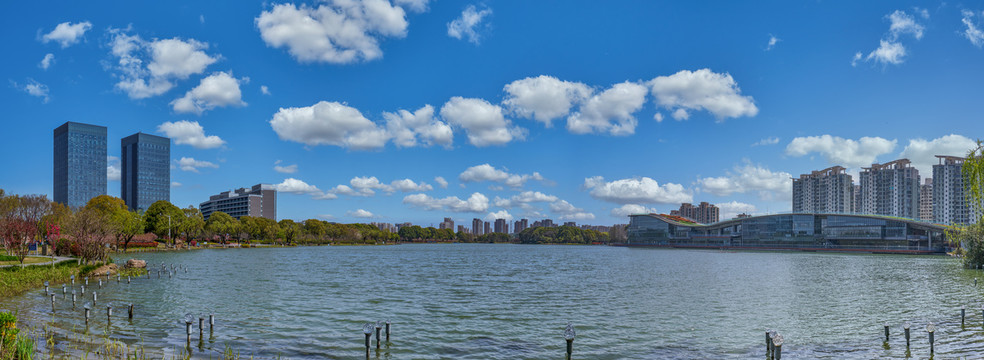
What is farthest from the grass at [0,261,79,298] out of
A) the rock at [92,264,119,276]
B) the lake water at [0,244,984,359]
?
the lake water at [0,244,984,359]

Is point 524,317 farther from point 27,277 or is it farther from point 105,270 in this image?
point 105,270

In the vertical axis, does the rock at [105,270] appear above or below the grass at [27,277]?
below

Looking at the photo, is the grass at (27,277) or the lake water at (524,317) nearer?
the lake water at (524,317)

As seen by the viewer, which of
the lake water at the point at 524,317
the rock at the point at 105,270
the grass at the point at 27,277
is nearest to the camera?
the lake water at the point at 524,317

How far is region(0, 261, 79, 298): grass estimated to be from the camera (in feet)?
128

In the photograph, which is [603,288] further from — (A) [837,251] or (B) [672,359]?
(A) [837,251]

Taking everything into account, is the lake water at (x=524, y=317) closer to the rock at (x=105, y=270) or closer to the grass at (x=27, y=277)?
the grass at (x=27, y=277)

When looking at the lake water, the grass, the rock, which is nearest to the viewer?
the lake water

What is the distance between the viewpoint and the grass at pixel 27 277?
3900 cm

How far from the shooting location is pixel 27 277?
4362cm

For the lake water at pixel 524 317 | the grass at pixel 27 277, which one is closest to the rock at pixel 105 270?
the grass at pixel 27 277

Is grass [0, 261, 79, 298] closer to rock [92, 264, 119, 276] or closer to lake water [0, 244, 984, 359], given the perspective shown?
rock [92, 264, 119, 276]

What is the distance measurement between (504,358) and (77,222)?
2635 inches

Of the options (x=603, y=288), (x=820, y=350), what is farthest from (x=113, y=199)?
(x=820, y=350)
